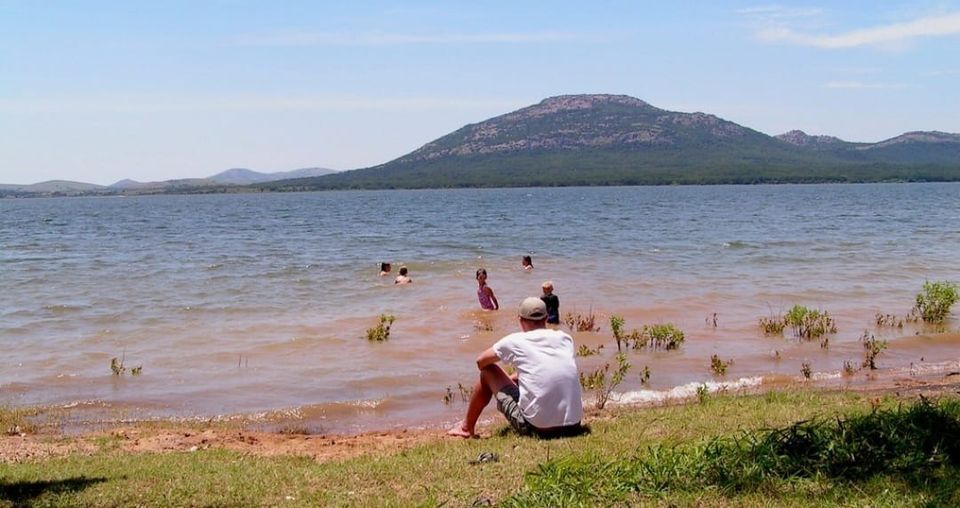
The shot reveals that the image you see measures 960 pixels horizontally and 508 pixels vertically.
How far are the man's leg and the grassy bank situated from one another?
0.34 m

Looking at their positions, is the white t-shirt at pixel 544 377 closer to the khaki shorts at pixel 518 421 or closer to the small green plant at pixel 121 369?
the khaki shorts at pixel 518 421

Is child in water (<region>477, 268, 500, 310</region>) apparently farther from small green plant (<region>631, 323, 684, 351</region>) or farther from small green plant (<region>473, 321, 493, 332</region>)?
small green plant (<region>631, 323, 684, 351</region>)

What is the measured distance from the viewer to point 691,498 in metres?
5.36

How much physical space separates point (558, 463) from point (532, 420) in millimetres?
1557

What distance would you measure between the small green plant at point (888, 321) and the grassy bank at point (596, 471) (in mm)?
9415

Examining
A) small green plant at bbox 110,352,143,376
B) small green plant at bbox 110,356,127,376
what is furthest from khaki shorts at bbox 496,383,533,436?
small green plant at bbox 110,356,127,376

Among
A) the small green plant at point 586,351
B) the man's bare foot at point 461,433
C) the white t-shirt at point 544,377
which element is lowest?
the small green plant at point 586,351

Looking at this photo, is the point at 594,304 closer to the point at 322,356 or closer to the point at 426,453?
the point at 322,356

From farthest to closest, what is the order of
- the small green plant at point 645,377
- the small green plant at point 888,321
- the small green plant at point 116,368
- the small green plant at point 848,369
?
the small green plant at point 888,321 → the small green plant at point 116,368 → the small green plant at point 848,369 → the small green plant at point 645,377

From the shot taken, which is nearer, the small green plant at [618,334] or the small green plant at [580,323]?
the small green plant at [618,334]

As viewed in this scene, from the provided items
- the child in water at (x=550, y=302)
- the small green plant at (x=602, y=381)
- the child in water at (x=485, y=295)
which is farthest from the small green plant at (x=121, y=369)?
the child in water at (x=485, y=295)

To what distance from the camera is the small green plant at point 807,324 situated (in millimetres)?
15539

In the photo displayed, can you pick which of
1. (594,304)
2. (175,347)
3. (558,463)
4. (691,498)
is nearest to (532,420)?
(558,463)

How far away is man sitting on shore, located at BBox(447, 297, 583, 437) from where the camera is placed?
7.71 m
